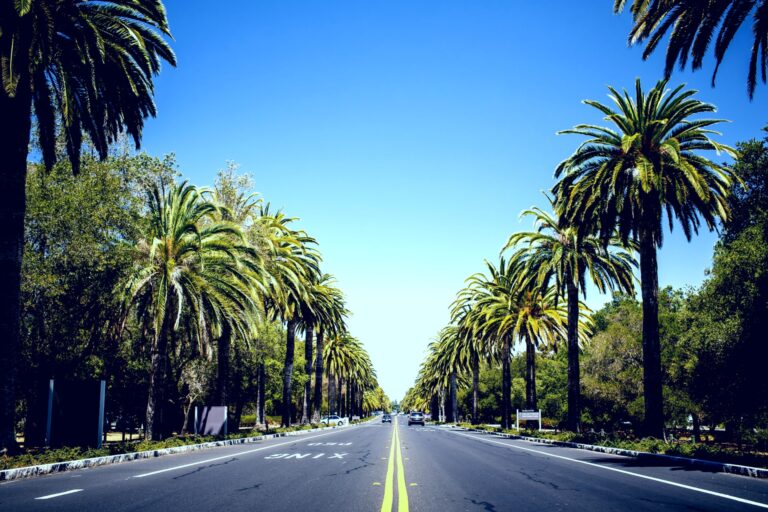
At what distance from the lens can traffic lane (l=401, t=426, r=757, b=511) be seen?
8.97 metres

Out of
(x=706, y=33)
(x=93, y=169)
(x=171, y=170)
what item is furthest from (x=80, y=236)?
(x=706, y=33)

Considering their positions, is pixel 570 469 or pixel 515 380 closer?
pixel 570 469

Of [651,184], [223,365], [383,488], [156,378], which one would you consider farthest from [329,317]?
[383,488]

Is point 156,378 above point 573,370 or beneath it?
beneath

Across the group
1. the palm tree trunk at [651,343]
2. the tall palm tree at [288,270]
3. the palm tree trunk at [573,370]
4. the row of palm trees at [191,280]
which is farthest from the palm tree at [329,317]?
the palm tree trunk at [651,343]

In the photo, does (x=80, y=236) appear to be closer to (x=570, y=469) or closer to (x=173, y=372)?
(x=173, y=372)

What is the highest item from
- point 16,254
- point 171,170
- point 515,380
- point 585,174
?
point 171,170

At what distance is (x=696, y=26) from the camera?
54.1 ft

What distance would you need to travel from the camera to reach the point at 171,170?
111 ft

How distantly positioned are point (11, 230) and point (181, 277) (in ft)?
31.0

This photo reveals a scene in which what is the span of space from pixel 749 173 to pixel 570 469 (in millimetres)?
19670

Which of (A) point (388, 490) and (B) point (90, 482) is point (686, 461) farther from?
(B) point (90, 482)

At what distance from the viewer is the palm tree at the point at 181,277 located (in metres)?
25.3

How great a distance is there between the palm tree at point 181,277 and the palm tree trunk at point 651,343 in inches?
697
